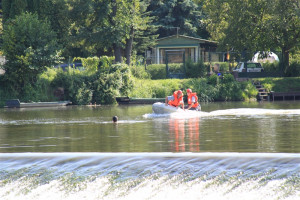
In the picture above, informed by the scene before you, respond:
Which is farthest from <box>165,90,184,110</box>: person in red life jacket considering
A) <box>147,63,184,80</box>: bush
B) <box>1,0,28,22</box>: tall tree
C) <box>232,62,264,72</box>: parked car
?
<box>232,62,264,72</box>: parked car

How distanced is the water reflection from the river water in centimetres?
4

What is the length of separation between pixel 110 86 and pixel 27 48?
7.09 metres

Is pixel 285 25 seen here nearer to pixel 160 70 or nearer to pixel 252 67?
pixel 252 67

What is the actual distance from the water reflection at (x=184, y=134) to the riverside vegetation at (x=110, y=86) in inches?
609

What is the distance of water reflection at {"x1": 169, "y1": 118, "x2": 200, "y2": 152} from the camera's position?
1728 centimetres

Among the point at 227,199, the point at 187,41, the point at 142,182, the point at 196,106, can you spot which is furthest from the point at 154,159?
the point at 187,41

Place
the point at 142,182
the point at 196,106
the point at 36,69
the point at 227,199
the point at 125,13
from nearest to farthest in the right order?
the point at 227,199, the point at 142,182, the point at 196,106, the point at 36,69, the point at 125,13

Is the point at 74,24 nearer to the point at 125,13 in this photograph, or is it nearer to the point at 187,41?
the point at 125,13

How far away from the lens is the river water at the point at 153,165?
12.8m

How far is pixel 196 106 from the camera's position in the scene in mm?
30484

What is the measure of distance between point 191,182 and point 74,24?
39948 mm

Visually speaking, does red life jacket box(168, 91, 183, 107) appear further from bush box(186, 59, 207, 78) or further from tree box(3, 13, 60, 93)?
bush box(186, 59, 207, 78)

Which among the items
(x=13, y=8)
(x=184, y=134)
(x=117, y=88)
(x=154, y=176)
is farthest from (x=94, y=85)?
(x=154, y=176)

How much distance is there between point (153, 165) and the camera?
562 inches
